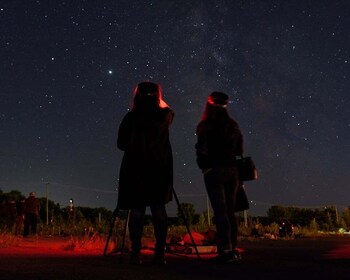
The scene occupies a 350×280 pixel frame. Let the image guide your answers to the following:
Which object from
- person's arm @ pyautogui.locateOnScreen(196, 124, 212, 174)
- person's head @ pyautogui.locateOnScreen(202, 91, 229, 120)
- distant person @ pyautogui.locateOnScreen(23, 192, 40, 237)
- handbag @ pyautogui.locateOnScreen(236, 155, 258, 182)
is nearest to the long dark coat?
person's arm @ pyautogui.locateOnScreen(196, 124, 212, 174)

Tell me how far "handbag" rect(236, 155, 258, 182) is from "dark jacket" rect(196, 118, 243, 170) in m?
0.11

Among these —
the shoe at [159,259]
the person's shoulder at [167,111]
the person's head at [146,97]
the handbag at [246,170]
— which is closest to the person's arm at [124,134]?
the person's head at [146,97]

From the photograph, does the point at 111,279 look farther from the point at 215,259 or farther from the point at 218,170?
the point at 218,170

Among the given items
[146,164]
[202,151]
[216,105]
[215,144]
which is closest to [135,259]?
[146,164]

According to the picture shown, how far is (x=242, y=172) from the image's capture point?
557 cm

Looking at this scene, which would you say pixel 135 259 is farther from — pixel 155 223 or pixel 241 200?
pixel 241 200

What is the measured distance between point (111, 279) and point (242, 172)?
8.71 feet

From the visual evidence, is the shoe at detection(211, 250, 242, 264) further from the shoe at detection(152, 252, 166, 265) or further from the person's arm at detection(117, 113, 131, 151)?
the person's arm at detection(117, 113, 131, 151)

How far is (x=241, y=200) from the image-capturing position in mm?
5699

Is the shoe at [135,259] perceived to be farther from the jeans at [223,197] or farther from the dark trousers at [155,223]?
the jeans at [223,197]

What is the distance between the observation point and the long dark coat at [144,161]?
16.1ft

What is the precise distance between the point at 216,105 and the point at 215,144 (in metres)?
0.48

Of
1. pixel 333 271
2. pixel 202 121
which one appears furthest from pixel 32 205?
pixel 333 271

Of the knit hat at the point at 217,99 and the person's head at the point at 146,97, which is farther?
the knit hat at the point at 217,99
